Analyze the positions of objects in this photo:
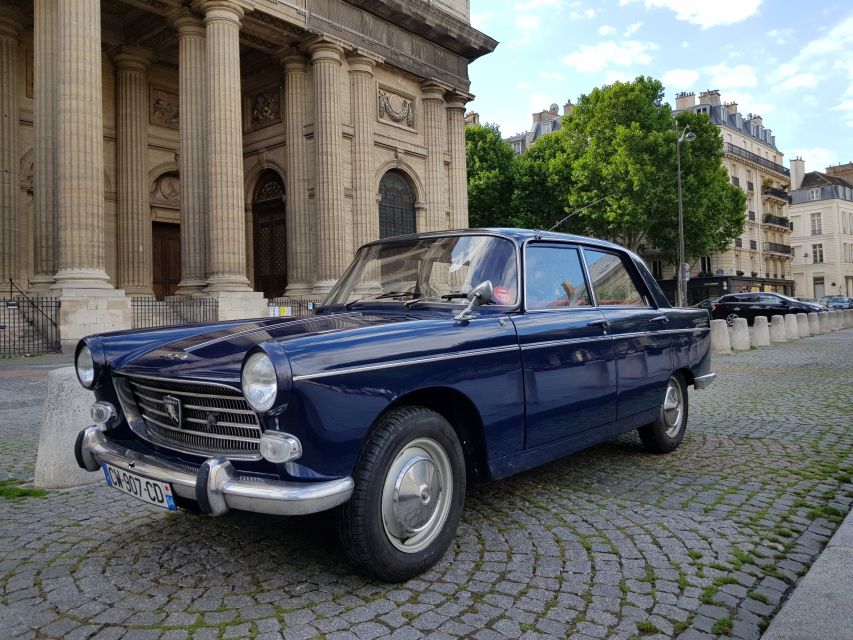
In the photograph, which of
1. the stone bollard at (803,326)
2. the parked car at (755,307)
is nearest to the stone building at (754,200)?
the parked car at (755,307)

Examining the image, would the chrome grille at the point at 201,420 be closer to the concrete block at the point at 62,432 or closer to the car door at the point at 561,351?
the car door at the point at 561,351

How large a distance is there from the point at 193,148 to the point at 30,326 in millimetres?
6892

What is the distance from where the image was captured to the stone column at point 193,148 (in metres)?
18.3

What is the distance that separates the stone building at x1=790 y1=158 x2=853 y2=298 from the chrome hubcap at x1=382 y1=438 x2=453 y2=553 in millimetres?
78030

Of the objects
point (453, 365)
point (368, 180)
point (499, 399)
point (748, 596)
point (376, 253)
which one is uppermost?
point (368, 180)

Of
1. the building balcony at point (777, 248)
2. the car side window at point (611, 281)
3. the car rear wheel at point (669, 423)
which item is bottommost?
the car rear wheel at point (669, 423)

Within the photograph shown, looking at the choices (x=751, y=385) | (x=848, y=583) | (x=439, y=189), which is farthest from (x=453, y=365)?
(x=439, y=189)

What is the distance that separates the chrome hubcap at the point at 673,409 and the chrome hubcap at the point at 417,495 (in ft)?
8.85

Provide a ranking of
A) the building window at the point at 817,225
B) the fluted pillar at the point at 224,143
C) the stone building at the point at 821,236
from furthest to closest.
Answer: the building window at the point at 817,225 < the stone building at the point at 821,236 < the fluted pillar at the point at 224,143

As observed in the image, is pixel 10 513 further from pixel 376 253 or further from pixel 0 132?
pixel 0 132

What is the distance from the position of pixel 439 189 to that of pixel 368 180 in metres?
4.23

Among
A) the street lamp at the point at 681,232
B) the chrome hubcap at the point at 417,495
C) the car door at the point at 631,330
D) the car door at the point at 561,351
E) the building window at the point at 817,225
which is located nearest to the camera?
the chrome hubcap at the point at 417,495

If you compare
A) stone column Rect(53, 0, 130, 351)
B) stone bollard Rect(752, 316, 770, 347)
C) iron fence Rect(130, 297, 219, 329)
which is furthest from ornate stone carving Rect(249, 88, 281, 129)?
stone bollard Rect(752, 316, 770, 347)

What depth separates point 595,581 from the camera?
2758mm
